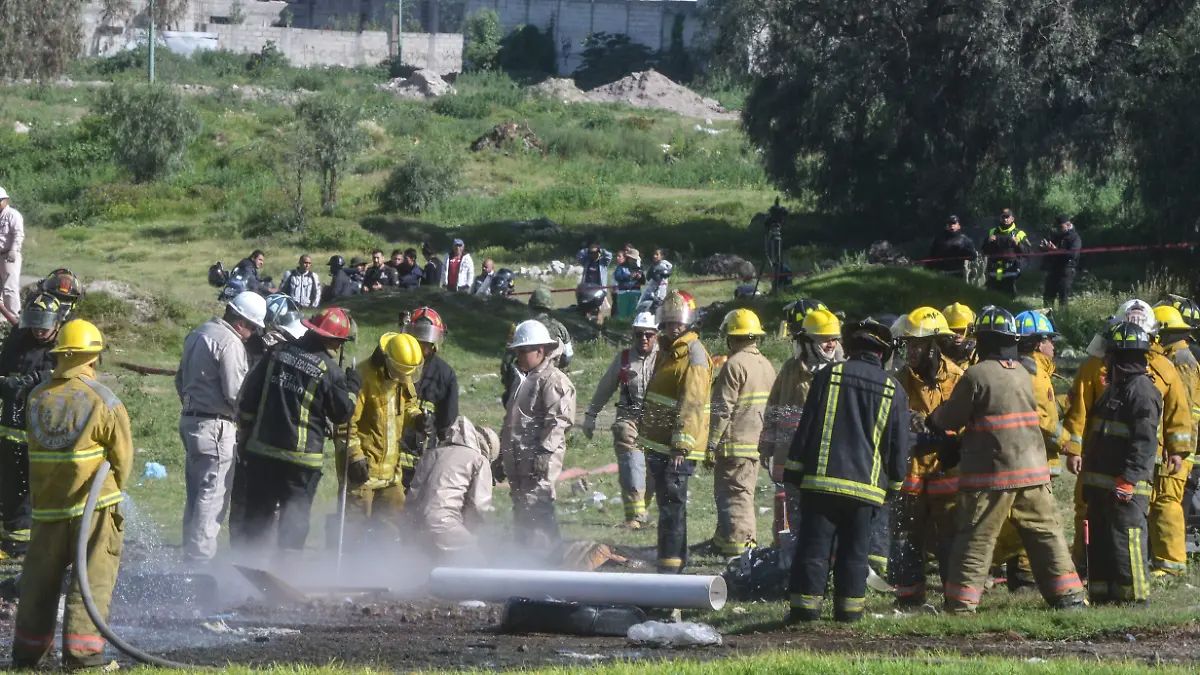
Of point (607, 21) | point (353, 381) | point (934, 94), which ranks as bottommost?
point (353, 381)

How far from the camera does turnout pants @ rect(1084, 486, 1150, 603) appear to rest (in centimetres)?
894

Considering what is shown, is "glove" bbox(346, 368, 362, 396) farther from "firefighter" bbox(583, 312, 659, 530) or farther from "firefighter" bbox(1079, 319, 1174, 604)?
"firefighter" bbox(1079, 319, 1174, 604)

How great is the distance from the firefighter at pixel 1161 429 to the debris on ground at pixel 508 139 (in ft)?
139

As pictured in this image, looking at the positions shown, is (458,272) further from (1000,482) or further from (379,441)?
(1000,482)

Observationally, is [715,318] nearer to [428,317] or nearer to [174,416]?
[174,416]

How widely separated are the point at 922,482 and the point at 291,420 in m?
4.13

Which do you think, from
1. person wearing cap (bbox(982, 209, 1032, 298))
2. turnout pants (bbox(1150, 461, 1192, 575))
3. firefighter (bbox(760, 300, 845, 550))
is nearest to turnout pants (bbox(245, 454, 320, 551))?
firefighter (bbox(760, 300, 845, 550))

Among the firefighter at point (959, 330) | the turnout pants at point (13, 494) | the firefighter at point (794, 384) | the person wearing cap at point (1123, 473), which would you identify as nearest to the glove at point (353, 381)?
the turnout pants at point (13, 494)

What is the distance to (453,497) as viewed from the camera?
10539 millimetres

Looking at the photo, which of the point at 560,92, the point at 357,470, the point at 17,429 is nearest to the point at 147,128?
the point at 560,92

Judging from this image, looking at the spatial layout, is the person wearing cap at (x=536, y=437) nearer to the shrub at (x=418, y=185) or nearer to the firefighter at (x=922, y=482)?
the firefighter at (x=922, y=482)

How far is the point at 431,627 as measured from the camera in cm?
885

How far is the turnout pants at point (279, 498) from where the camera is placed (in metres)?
10.1

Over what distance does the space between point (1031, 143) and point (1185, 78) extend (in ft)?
13.2
